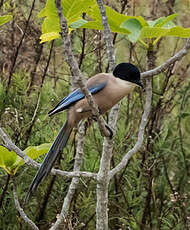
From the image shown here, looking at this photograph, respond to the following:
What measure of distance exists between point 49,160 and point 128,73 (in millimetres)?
481

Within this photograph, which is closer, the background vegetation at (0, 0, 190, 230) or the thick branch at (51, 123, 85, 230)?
the thick branch at (51, 123, 85, 230)

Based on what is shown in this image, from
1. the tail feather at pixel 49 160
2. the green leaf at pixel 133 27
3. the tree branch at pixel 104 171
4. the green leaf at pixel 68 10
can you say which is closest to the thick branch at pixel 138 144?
the tree branch at pixel 104 171

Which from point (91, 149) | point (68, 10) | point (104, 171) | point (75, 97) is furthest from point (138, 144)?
point (91, 149)

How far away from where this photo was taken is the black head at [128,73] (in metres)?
1.65

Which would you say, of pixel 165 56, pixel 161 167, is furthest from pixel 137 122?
pixel 165 56

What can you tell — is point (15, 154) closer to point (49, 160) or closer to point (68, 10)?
point (49, 160)

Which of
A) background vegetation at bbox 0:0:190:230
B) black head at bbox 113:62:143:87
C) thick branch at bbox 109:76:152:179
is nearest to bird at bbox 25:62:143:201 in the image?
black head at bbox 113:62:143:87

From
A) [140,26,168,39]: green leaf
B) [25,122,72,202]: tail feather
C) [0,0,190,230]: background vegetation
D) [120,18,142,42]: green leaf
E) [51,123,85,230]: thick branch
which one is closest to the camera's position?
[120,18,142,42]: green leaf

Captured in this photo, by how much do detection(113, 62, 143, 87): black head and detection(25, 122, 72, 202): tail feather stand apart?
1.07 feet

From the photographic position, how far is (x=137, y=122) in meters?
2.87

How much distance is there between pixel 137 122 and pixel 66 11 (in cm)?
165

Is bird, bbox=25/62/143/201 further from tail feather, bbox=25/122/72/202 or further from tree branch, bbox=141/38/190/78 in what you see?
tree branch, bbox=141/38/190/78

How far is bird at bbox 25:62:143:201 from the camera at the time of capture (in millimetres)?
1650

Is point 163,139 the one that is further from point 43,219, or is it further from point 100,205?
point 100,205
